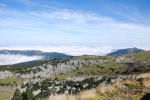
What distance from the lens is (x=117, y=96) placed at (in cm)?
2233

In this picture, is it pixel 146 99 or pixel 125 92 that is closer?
pixel 146 99

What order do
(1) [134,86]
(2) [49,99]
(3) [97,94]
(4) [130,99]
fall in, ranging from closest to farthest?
(2) [49,99], (4) [130,99], (3) [97,94], (1) [134,86]

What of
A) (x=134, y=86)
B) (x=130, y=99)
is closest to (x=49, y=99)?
(x=130, y=99)

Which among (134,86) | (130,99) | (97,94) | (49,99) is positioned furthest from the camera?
(134,86)

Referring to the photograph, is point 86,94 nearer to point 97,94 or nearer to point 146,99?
point 97,94

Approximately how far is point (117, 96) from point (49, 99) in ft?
22.1

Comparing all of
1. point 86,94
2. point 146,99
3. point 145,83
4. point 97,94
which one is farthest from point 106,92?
point 145,83

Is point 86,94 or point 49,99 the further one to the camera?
point 86,94

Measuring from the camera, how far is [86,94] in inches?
886

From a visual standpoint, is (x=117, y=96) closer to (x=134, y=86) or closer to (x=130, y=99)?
(x=130, y=99)

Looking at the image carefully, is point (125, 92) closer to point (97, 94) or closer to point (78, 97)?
point (97, 94)

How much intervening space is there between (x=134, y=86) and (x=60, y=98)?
34.7 feet

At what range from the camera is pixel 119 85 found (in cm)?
2734

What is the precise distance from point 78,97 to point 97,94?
2833 mm
